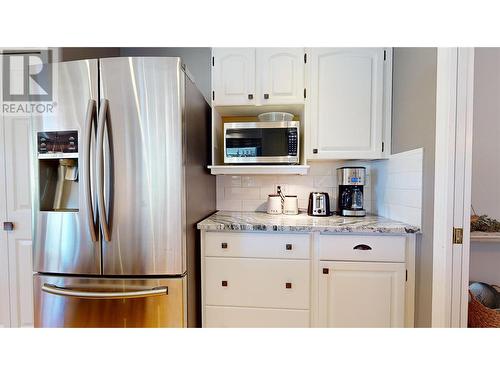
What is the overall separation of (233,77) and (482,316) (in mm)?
2100

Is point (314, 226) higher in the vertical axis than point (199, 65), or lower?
lower

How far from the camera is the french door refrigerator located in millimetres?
1140

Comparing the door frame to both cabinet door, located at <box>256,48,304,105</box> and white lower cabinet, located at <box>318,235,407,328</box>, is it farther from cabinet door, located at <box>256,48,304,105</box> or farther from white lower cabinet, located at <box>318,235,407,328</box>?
cabinet door, located at <box>256,48,304,105</box>

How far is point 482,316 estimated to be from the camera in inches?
48.9

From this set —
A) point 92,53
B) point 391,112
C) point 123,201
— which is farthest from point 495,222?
point 92,53

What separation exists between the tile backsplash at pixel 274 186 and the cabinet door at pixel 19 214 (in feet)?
4.32

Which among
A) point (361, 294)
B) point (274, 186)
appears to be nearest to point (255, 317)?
point (361, 294)

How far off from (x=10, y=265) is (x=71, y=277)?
28.6 inches

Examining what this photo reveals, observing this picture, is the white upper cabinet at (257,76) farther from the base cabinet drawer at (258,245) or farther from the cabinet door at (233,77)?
Answer: the base cabinet drawer at (258,245)

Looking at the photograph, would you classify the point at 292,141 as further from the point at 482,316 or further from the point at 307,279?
the point at 482,316

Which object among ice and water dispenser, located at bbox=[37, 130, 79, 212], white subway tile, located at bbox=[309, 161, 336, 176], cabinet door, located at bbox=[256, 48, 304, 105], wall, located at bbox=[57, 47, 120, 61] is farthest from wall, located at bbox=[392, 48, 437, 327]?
wall, located at bbox=[57, 47, 120, 61]

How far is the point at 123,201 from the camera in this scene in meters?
1.15

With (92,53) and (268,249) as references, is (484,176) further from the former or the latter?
(92,53)

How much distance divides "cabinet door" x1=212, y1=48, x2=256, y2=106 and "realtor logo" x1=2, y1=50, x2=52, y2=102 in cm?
94
